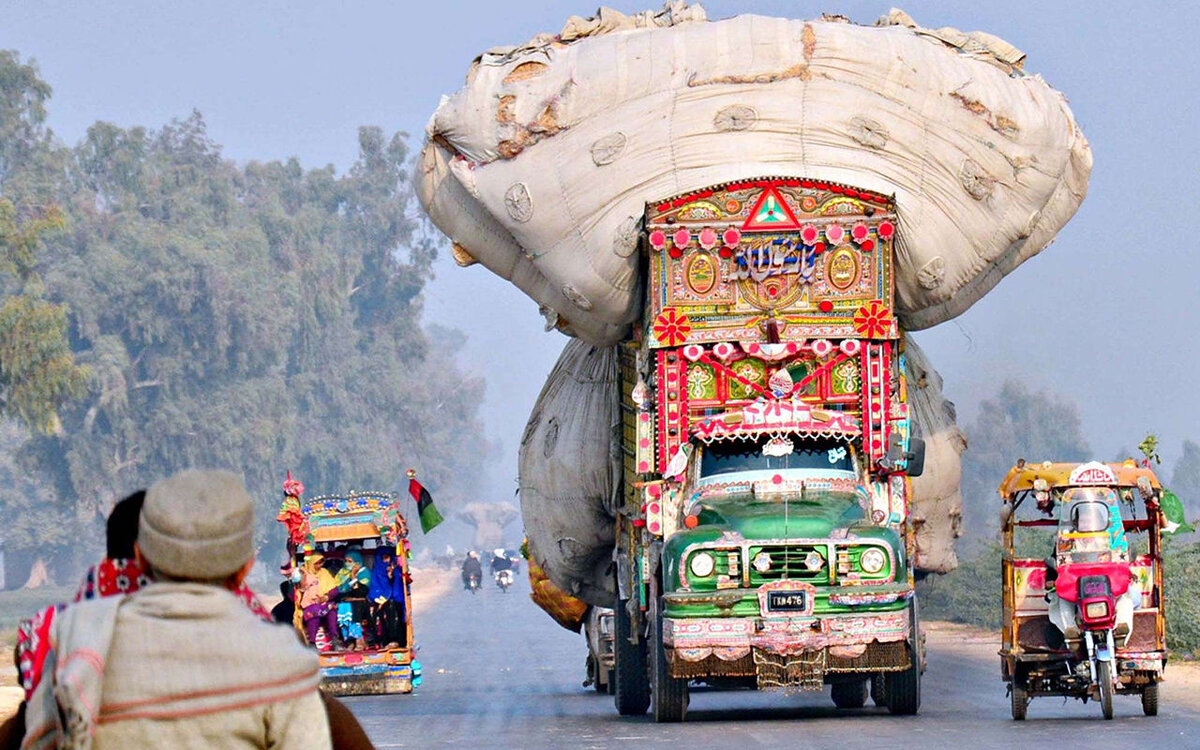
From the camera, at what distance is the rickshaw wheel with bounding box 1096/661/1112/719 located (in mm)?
17250

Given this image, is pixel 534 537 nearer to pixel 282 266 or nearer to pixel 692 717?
pixel 692 717

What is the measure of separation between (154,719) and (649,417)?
15.3 m

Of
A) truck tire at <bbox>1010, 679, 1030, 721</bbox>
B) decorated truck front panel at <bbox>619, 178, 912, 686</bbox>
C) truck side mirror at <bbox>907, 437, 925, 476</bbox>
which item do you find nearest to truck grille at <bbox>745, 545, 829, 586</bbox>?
decorated truck front panel at <bbox>619, 178, 912, 686</bbox>

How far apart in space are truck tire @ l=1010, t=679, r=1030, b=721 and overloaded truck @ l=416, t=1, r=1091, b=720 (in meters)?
0.90

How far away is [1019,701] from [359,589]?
8.99 m

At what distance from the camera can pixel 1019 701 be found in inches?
700

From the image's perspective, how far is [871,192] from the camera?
1991 cm

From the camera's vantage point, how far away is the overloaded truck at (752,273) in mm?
18016

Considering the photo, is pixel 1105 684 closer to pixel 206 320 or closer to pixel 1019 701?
pixel 1019 701

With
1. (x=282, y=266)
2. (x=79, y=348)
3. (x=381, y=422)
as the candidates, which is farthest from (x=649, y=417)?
(x=381, y=422)

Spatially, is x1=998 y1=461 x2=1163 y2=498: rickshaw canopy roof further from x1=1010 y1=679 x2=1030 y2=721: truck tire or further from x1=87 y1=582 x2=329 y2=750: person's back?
x1=87 y1=582 x2=329 y2=750: person's back

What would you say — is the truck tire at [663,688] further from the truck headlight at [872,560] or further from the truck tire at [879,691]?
the truck headlight at [872,560]

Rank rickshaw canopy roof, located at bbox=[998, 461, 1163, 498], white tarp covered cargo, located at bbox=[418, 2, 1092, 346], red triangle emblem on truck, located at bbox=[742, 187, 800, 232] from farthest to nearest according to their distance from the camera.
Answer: white tarp covered cargo, located at bbox=[418, 2, 1092, 346], red triangle emblem on truck, located at bbox=[742, 187, 800, 232], rickshaw canopy roof, located at bbox=[998, 461, 1163, 498]

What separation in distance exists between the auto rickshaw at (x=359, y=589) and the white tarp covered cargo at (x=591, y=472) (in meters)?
1.62
